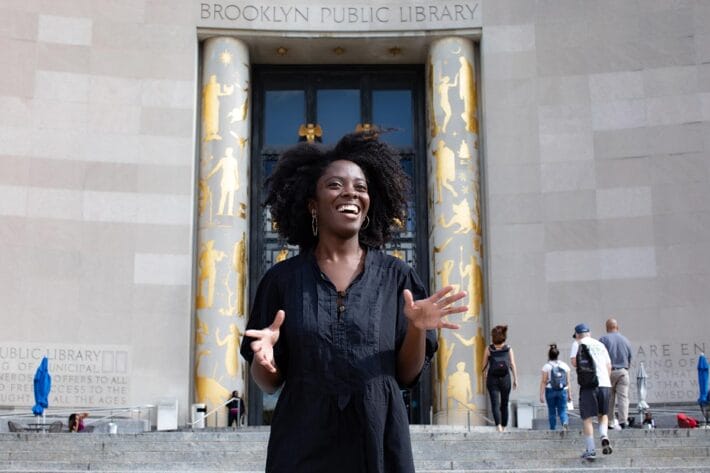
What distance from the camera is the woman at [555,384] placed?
50.9 feet

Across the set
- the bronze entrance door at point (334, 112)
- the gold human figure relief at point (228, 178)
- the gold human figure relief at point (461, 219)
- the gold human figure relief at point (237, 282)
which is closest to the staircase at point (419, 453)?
the gold human figure relief at point (237, 282)

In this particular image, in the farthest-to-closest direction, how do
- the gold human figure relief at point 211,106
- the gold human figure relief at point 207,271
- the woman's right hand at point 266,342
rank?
the gold human figure relief at point 211,106 < the gold human figure relief at point 207,271 < the woman's right hand at point 266,342

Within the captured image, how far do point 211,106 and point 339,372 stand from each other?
1984 centimetres

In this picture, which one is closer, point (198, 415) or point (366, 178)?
point (366, 178)

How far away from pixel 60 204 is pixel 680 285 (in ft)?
42.8

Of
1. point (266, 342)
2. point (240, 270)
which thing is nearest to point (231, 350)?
point (240, 270)

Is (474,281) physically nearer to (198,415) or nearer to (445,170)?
(445,170)

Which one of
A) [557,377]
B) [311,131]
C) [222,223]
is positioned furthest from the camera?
[311,131]

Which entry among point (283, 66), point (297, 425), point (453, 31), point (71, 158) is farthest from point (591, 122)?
point (297, 425)

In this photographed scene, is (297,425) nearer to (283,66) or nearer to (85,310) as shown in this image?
(85,310)

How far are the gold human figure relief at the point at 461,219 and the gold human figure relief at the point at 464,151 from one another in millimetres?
1049

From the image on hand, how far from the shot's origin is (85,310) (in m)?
22.2

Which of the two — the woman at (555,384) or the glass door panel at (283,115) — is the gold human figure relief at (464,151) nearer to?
the glass door panel at (283,115)

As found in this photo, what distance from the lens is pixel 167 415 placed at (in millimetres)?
21656
